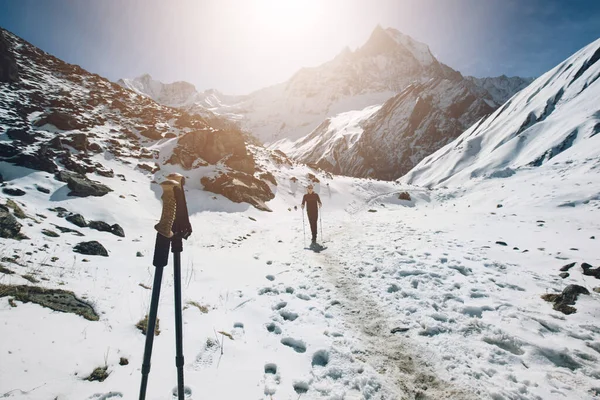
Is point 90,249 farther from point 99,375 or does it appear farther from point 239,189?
point 239,189

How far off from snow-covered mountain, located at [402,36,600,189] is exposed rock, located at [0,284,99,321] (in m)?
36.8

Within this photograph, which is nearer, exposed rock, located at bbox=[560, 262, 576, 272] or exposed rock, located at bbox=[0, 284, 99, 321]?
exposed rock, located at bbox=[0, 284, 99, 321]

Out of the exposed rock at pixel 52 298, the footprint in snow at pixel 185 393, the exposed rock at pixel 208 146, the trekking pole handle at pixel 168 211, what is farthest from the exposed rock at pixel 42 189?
the trekking pole handle at pixel 168 211

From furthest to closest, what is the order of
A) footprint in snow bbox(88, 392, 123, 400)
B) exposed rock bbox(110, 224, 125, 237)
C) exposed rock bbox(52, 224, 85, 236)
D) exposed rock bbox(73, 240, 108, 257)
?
exposed rock bbox(110, 224, 125, 237) < exposed rock bbox(52, 224, 85, 236) < exposed rock bbox(73, 240, 108, 257) < footprint in snow bbox(88, 392, 123, 400)

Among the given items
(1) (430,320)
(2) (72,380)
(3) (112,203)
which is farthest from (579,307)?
(3) (112,203)

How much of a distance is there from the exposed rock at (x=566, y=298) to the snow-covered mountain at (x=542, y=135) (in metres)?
27.4

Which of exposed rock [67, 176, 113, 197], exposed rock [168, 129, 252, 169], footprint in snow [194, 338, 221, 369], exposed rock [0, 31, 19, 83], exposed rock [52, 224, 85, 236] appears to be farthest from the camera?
exposed rock [0, 31, 19, 83]

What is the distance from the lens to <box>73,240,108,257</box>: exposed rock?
9.43 m

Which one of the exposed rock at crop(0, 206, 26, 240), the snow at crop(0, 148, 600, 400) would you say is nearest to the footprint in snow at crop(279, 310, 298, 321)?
the snow at crop(0, 148, 600, 400)

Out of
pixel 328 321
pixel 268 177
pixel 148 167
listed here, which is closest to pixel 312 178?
pixel 268 177

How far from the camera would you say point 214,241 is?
15.0m

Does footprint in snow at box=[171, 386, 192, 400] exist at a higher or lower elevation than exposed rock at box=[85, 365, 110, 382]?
lower

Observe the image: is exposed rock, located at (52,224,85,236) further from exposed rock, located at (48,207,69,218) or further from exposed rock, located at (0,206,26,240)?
exposed rock, located at (48,207,69,218)

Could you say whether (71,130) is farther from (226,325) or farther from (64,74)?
(226,325)
